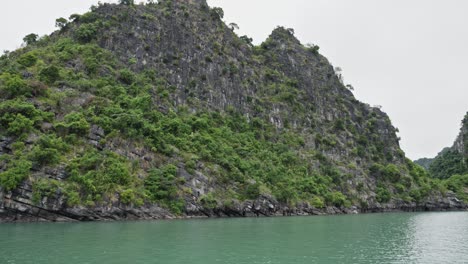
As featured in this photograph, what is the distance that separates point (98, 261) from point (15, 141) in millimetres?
37934

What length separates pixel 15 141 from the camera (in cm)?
5438

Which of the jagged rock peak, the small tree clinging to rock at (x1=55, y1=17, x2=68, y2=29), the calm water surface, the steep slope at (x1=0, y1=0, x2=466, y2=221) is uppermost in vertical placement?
the jagged rock peak

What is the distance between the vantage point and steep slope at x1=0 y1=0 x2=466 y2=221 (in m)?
54.9

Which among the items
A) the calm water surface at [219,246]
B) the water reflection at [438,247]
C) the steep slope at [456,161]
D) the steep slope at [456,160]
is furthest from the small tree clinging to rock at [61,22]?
the steep slope at [456,160]

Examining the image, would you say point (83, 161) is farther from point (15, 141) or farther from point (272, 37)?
point (272, 37)

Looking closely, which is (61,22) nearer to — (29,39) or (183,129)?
(29,39)

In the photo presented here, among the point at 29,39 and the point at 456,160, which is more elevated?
the point at 29,39

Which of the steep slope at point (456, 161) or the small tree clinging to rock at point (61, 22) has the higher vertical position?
the small tree clinging to rock at point (61, 22)

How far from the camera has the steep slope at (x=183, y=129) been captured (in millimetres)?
54906

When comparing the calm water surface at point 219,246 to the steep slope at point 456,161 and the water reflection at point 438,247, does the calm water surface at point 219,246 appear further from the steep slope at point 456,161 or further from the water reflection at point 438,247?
the steep slope at point 456,161

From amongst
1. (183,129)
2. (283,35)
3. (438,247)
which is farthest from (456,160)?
(438,247)

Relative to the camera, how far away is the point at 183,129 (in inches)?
3130

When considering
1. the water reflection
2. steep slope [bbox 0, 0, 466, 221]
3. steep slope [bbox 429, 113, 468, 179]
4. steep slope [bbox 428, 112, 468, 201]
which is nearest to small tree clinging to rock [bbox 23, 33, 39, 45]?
steep slope [bbox 0, 0, 466, 221]

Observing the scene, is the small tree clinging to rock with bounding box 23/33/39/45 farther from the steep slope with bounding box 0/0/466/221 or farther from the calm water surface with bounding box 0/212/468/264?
the calm water surface with bounding box 0/212/468/264
